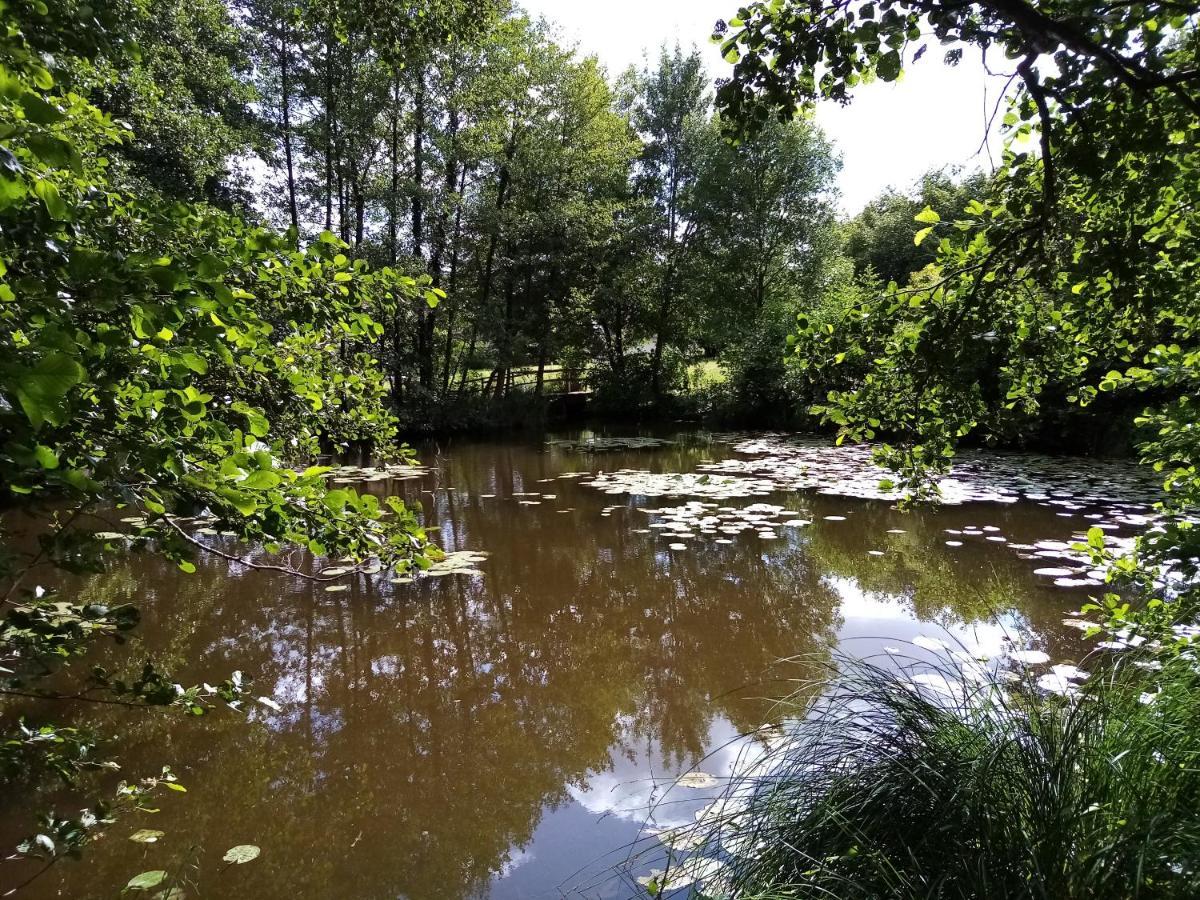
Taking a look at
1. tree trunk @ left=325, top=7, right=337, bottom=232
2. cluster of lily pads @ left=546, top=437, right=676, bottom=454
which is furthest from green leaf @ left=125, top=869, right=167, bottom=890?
tree trunk @ left=325, top=7, right=337, bottom=232

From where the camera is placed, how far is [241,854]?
8.89ft

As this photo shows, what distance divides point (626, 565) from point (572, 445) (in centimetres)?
961

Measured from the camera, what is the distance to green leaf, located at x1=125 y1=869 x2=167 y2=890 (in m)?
2.44

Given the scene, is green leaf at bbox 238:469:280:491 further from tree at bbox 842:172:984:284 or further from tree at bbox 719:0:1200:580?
tree at bbox 842:172:984:284

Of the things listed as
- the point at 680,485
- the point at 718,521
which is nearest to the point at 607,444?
the point at 680,485

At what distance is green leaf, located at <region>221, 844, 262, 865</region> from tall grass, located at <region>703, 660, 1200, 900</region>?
77.7 inches

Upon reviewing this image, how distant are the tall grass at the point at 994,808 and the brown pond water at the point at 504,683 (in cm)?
63

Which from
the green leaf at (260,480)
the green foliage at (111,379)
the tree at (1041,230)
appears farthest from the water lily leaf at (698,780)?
the green leaf at (260,480)

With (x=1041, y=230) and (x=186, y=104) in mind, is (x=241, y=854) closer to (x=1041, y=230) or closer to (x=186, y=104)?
(x=1041, y=230)

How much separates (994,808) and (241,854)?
2.81m

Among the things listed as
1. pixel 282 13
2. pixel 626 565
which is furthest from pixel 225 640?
pixel 282 13

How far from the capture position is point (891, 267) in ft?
85.3

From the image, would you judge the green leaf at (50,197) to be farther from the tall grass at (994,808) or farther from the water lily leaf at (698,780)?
the water lily leaf at (698,780)

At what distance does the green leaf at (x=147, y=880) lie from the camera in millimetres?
2439
